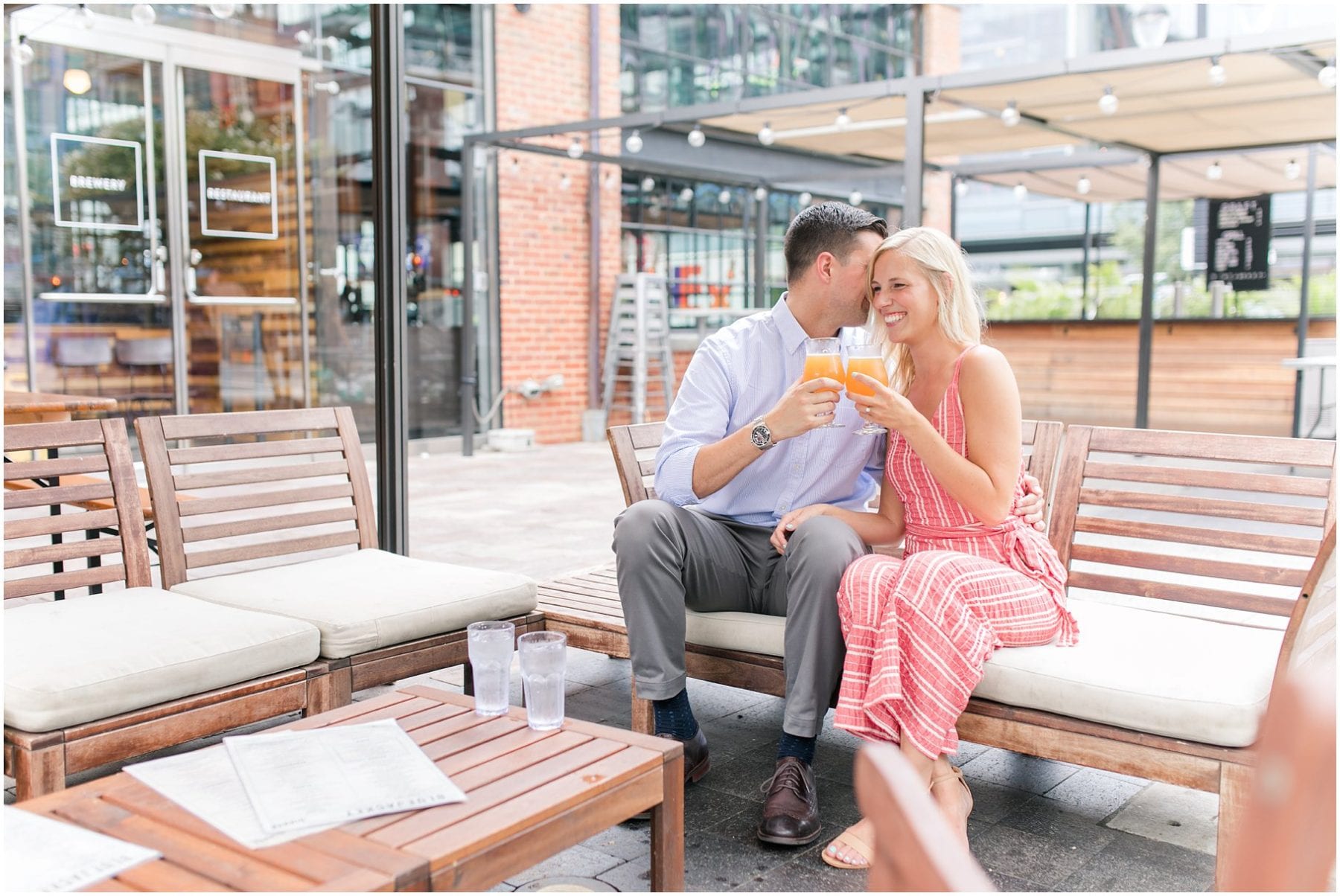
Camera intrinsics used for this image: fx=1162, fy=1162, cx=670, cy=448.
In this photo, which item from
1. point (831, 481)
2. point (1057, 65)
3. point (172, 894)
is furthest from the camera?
point (1057, 65)

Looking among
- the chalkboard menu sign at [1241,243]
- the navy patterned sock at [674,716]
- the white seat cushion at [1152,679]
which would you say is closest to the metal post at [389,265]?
the navy patterned sock at [674,716]

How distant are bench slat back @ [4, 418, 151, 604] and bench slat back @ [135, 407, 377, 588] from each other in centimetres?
6

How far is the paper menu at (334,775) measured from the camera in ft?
5.30

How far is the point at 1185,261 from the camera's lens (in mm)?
14141

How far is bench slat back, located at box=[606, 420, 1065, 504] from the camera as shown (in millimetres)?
3059

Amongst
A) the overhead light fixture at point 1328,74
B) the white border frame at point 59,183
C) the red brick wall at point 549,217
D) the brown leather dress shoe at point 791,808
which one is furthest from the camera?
the red brick wall at point 549,217

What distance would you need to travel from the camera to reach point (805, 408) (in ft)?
8.55

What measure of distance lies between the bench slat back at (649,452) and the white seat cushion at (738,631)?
1.23 ft

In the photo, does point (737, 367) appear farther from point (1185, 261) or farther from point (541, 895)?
point (1185, 261)

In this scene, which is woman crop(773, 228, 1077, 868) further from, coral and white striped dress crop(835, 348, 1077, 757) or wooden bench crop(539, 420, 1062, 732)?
wooden bench crop(539, 420, 1062, 732)

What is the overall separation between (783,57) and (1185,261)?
5.70m

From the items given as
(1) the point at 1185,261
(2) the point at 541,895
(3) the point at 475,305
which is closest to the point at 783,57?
(3) the point at 475,305

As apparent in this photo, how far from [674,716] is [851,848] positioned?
56cm

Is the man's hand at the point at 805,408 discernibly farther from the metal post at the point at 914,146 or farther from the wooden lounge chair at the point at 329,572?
the metal post at the point at 914,146
